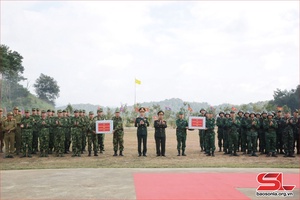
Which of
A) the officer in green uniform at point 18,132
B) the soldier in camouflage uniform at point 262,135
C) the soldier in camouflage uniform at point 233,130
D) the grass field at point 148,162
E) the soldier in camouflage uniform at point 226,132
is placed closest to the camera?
the grass field at point 148,162

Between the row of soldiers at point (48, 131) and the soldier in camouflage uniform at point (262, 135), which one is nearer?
the row of soldiers at point (48, 131)

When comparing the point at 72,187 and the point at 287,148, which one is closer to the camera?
the point at 72,187

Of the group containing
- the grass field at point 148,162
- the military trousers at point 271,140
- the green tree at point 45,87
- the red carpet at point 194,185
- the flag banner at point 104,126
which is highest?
the green tree at point 45,87

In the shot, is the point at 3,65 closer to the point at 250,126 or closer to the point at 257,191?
the point at 250,126

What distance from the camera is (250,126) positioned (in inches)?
497

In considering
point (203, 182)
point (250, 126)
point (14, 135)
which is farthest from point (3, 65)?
point (203, 182)

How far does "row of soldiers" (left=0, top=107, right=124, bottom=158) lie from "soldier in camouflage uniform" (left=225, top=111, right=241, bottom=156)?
4363 millimetres

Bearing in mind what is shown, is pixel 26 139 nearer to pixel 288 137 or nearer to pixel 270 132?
pixel 270 132

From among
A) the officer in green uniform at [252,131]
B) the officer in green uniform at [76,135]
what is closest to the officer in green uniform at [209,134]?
the officer in green uniform at [252,131]

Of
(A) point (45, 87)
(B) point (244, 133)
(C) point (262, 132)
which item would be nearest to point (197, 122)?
(B) point (244, 133)

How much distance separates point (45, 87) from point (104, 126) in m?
60.2

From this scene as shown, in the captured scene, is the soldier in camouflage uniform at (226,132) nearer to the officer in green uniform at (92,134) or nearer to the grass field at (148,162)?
the grass field at (148,162)

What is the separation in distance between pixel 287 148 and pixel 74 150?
843 centimetres

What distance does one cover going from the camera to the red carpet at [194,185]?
20.2ft
